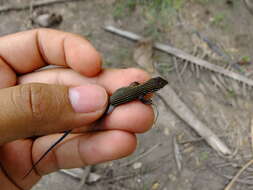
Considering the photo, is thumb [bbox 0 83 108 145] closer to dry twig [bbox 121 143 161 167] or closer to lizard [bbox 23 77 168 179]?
lizard [bbox 23 77 168 179]

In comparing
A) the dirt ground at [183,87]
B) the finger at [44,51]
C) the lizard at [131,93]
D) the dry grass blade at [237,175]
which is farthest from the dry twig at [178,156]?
the finger at [44,51]

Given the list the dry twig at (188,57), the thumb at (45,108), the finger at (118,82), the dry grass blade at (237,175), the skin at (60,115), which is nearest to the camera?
the thumb at (45,108)

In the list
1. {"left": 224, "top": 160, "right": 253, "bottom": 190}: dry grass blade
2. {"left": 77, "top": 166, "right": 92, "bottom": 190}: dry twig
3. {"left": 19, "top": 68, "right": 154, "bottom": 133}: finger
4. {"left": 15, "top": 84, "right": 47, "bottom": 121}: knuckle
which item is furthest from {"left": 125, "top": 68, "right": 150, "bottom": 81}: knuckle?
{"left": 224, "top": 160, "right": 253, "bottom": 190}: dry grass blade

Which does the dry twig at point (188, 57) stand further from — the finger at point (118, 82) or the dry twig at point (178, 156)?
the finger at point (118, 82)

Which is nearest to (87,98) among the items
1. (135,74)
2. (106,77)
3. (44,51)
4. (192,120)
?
(106,77)

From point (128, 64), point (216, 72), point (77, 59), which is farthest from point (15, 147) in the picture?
point (216, 72)

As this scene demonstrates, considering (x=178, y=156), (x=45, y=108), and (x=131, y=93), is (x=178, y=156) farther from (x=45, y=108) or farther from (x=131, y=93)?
(x=45, y=108)

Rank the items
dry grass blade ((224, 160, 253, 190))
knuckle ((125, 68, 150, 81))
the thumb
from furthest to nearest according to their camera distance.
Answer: dry grass blade ((224, 160, 253, 190))
knuckle ((125, 68, 150, 81))
the thumb
